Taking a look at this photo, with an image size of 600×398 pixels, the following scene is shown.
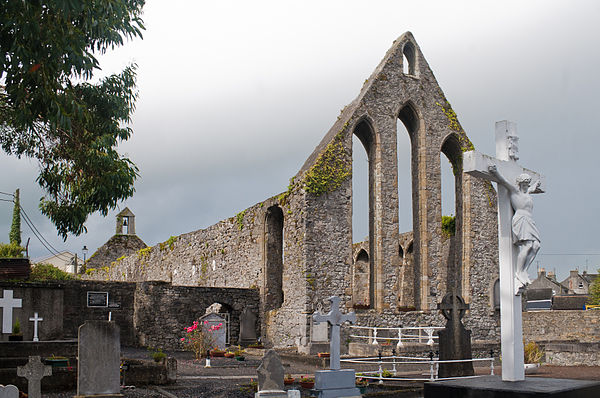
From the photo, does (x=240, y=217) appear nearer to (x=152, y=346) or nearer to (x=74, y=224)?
(x=152, y=346)

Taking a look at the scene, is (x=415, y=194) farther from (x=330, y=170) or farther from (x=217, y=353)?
(x=217, y=353)

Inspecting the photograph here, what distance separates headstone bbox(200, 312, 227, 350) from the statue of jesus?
13.6 metres

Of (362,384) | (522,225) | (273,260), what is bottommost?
(362,384)

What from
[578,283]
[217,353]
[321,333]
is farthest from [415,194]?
[578,283]

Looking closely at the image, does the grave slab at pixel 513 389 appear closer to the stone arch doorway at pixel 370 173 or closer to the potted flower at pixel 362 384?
the potted flower at pixel 362 384

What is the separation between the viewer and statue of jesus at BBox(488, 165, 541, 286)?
725cm

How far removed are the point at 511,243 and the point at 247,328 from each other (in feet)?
51.5

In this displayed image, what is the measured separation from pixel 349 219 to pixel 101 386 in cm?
1250

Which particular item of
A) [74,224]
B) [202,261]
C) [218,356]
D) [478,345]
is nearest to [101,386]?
[74,224]

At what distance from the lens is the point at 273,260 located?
23.0 m

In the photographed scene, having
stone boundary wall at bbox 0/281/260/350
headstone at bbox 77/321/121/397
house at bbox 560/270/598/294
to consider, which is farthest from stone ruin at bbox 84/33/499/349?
house at bbox 560/270/598/294

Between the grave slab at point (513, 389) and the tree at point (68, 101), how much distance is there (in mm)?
5675

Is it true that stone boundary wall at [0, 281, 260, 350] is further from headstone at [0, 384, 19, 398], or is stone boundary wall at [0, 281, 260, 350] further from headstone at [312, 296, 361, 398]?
headstone at [0, 384, 19, 398]

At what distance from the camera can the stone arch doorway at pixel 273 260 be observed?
22.7 metres
